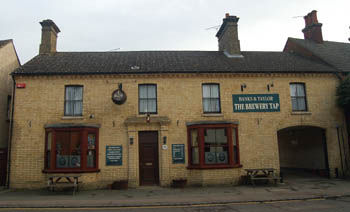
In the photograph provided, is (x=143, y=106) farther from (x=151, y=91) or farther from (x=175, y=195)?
(x=175, y=195)

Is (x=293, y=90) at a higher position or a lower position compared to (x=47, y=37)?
lower

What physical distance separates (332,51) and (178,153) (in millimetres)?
13959

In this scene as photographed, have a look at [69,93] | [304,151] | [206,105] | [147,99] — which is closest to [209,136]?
[206,105]

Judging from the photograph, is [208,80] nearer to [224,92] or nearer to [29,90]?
[224,92]

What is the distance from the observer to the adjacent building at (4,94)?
15.3 metres

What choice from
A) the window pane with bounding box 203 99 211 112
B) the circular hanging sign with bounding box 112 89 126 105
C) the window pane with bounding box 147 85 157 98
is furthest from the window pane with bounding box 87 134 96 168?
the window pane with bounding box 203 99 211 112

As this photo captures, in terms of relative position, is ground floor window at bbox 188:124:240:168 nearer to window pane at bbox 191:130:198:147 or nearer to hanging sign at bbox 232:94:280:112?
window pane at bbox 191:130:198:147

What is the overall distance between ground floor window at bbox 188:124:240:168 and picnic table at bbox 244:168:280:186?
80cm

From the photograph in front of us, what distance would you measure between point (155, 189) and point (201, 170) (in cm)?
254

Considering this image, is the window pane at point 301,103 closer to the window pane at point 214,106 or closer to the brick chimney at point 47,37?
the window pane at point 214,106

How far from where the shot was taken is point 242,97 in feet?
51.6

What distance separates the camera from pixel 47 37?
60.3ft

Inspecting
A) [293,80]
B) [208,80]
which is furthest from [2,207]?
[293,80]

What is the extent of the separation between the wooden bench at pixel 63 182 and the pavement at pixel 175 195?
0.37 metres
